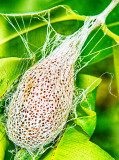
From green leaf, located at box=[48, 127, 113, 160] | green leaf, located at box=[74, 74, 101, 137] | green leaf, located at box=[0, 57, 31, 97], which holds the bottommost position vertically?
green leaf, located at box=[48, 127, 113, 160]

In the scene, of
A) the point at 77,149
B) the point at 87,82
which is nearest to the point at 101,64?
the point at 87,82

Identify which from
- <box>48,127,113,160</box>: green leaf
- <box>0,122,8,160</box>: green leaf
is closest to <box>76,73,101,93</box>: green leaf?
<box>48,127,113,160</box>: green leaf

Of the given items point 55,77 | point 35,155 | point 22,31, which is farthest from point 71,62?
point 35,155

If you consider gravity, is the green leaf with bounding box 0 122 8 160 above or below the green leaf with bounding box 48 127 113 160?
above

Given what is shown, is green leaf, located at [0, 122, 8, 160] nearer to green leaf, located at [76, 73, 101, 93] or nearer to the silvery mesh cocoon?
the silvery mesh cocoon

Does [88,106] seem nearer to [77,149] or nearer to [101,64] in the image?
[77,149]
